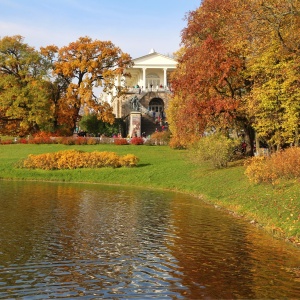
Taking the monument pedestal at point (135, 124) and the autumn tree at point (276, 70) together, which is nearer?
the autumn tree at point (276, 70)

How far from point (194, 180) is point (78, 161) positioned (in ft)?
36.1

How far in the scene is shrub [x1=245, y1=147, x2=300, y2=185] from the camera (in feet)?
68.5

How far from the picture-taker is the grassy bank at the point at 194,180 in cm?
1712

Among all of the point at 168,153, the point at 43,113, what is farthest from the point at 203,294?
the point at 43,113

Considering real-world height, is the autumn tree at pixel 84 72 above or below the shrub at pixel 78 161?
above

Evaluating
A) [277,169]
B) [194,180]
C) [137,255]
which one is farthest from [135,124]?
[137,255]

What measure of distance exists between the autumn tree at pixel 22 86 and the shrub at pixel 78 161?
16360 millimetres

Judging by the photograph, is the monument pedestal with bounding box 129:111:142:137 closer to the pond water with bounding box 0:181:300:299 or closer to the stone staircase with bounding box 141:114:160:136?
the stone staircase with bounding box 141:114:160:136

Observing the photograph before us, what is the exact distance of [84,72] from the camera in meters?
57.0

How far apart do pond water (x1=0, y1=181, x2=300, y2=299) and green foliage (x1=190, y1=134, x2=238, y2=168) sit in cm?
953

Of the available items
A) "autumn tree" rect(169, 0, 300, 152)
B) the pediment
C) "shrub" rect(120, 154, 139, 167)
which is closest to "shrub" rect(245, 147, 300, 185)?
"autumn tree" rect(169, 0, 300, 152)

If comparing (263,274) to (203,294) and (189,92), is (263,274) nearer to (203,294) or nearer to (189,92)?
(203,294)

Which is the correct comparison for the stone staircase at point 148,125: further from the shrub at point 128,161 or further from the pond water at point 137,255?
the pond water at point 137,255

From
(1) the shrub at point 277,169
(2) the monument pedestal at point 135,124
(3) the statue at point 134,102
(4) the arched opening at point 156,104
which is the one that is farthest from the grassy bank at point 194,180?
(4) the arched opening at point 156,104
